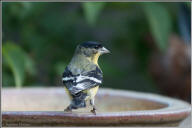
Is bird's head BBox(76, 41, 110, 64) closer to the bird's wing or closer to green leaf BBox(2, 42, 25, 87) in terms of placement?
the bird's wing

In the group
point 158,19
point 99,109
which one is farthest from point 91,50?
point 158,19

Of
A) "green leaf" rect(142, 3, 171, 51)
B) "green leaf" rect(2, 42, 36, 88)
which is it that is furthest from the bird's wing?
"green leaf" rect(142, 3, 171, 51)

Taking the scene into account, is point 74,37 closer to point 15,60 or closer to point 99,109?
point 15,60

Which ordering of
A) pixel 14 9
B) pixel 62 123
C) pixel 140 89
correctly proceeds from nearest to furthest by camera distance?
pixel 62 123 → pixel 14 9 → pixel 140 89

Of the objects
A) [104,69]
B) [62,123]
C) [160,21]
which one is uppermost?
[160,21]

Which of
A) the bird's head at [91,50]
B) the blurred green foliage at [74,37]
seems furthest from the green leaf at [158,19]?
the bird's head at [91,50]

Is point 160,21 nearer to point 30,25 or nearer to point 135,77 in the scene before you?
point 135,77

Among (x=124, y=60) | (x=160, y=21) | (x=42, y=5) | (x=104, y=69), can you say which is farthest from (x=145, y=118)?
(x=124, y=60)
